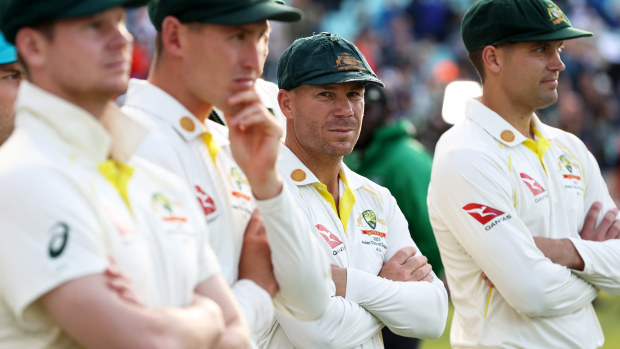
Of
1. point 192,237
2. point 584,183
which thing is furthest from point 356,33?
point 192,237

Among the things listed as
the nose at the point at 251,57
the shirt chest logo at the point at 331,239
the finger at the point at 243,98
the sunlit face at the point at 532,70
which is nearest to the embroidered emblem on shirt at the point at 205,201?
the finger at the point at 243,98

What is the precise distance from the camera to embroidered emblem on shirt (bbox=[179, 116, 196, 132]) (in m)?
3.06

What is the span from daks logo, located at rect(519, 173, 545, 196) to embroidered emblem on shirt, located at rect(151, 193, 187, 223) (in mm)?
2467

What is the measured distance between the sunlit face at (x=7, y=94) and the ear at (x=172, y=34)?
3.29 ft

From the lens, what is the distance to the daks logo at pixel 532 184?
458cm

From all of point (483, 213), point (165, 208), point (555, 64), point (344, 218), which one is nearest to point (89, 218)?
point (165, 208)

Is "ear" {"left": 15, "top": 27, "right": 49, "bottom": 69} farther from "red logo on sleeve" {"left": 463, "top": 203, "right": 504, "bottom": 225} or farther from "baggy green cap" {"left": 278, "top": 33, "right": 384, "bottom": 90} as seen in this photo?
"red logo on sleeve" {"left": 463, "top": 203, "right": 504, "bottom": 225}

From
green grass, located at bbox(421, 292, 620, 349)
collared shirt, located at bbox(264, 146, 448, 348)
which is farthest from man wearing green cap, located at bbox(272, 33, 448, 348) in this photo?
green grass, located at bbox(421, 292, 620, 349)

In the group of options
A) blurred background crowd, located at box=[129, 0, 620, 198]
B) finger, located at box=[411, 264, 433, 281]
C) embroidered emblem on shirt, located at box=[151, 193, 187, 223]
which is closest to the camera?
embroidered emblem on shirt, located at box=[151, 193, 187, 223]

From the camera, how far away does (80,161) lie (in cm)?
240

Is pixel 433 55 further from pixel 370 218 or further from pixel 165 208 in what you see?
pixel 165 208

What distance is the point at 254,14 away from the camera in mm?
2922

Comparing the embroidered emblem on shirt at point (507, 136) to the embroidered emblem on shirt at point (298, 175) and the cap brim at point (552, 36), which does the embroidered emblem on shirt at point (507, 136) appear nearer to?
the cap brim at point (552, 36)

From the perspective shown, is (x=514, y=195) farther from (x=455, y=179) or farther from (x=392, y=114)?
(x=392, y=114)
